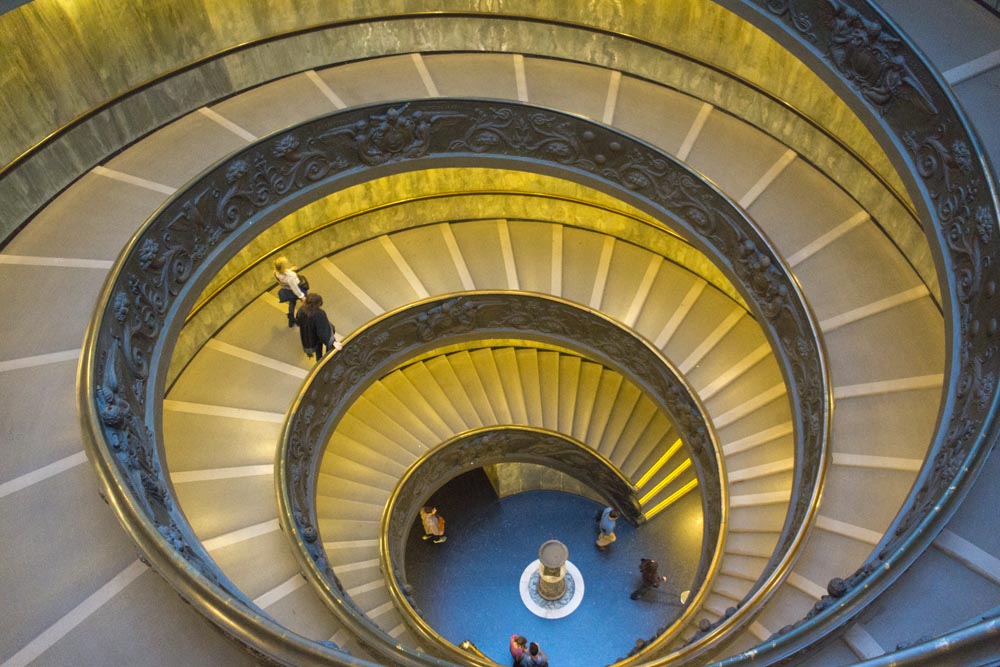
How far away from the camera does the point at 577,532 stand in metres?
13.8

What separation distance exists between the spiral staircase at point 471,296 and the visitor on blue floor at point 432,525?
2130 mm

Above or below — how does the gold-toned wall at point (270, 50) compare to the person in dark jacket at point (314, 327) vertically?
above

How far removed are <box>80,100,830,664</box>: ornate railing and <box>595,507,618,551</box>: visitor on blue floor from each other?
5752 millimetres

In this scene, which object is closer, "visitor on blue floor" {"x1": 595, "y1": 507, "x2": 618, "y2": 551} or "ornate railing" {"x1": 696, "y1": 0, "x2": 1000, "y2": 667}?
"ornate railing" {"x1": 696, "y1": 0, "x2": 1000, "y2": 667}

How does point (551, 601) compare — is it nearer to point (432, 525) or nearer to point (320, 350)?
point (432, 525)

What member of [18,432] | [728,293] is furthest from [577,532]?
[18,432]

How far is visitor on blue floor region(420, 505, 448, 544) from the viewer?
1309cm

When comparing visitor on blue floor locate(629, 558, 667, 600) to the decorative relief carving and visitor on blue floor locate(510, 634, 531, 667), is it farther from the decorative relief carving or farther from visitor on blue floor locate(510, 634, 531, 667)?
the decorative relief carving

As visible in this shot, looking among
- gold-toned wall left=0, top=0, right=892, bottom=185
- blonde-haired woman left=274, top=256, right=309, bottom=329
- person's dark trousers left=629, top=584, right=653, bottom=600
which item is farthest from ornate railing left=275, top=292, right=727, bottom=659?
gold-toned wall left=0, top=0, right=892, bottom=185

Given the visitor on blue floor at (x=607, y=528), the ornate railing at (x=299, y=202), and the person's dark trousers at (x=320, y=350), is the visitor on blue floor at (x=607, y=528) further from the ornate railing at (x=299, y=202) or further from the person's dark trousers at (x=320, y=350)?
the person's dark trousers at (x=320, y=350)

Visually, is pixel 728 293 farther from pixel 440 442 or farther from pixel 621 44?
pixel 440 442

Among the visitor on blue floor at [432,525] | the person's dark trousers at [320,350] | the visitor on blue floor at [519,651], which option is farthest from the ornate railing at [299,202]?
the visitor on blue floor at [432,525]

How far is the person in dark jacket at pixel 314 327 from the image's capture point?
8.61 m

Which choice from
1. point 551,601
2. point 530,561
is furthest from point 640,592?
point 530,561
